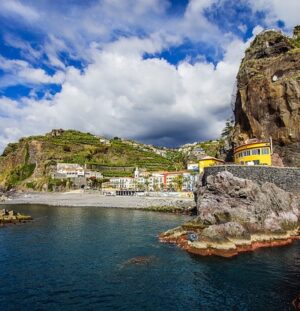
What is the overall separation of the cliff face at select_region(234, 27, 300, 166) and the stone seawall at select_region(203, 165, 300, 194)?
799 centimetres

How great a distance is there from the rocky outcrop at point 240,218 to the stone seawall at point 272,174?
4.38 feet

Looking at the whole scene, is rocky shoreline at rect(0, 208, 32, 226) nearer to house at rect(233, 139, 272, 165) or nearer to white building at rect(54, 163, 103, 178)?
house at rect(233, 139, 272, 165)

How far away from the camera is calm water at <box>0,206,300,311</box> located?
22.3m

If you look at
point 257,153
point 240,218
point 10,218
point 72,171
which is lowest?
point 10,218

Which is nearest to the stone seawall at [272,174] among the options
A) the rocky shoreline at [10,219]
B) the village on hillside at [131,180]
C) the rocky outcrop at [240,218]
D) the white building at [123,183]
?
the rocky outcrop at [240,218]

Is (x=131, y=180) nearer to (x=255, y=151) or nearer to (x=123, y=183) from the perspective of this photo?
(x=123, y=183)

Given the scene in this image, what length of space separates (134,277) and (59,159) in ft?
481

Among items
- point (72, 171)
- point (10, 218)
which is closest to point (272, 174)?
point (10, 218)

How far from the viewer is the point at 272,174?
48.5 meters

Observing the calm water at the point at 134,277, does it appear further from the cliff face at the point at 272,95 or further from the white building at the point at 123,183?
the white building at the point at 123,183

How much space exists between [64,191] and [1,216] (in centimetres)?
7742

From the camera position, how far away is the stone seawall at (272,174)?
4781 cm

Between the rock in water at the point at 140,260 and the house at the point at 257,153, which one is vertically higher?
the house at the point at 257,153

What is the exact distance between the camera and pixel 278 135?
197 ft
